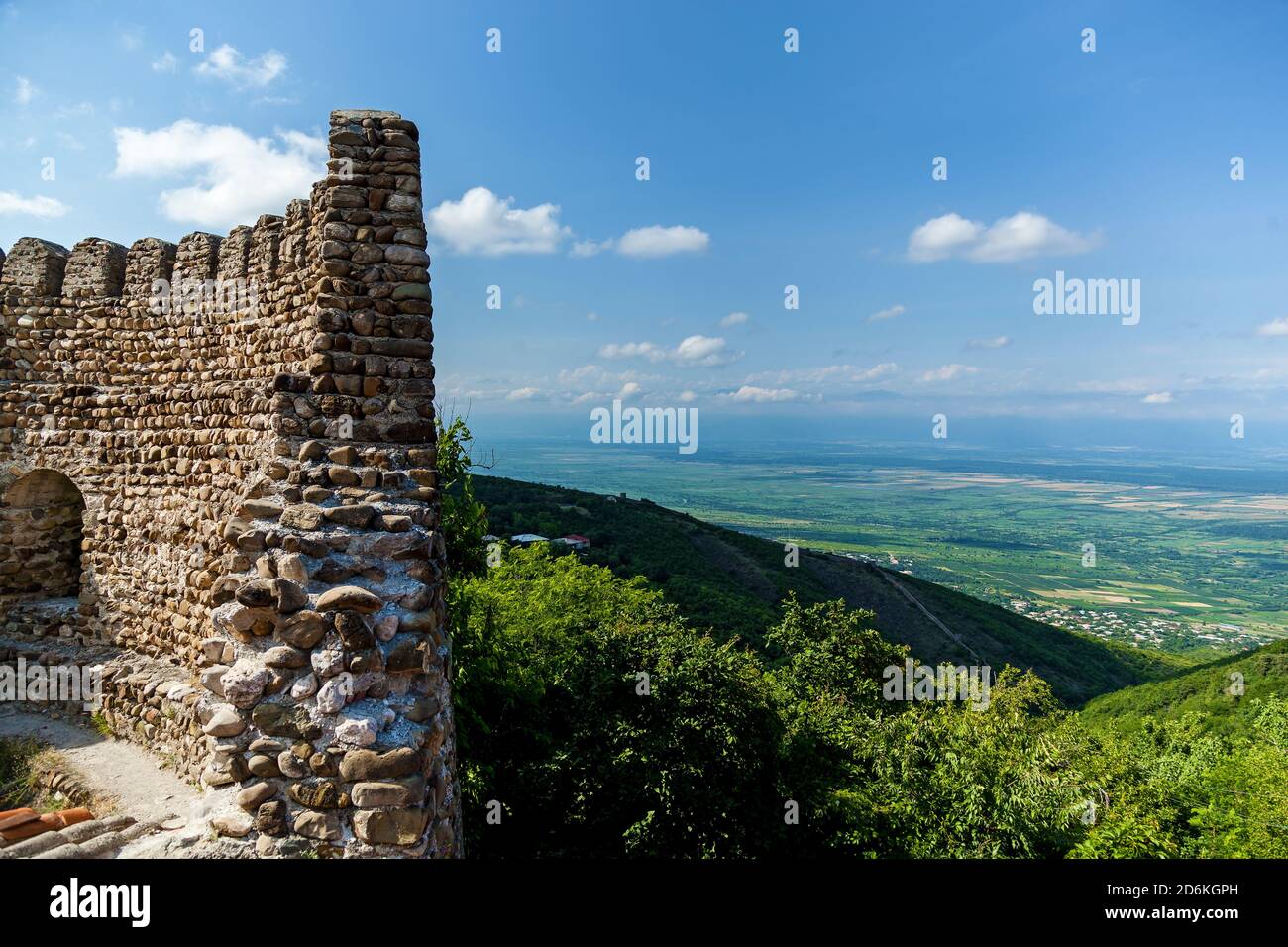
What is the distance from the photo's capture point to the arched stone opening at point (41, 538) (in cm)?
764

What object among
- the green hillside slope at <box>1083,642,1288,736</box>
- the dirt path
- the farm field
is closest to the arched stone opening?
the dirt path

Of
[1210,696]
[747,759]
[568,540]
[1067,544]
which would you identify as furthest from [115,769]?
[1067,544]

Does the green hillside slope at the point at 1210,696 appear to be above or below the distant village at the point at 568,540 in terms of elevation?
below

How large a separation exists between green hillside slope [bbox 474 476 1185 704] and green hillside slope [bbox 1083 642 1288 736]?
5.83m

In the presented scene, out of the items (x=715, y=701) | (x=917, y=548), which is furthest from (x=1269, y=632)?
(x=715, y=701)

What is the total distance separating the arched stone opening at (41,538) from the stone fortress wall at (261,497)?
2cm

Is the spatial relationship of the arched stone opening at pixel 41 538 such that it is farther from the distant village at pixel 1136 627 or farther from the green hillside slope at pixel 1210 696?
the distant village at pixel 1136 627

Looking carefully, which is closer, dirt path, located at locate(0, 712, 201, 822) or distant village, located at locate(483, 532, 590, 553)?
dirt path, located at locate(0, 712, 201, 822)

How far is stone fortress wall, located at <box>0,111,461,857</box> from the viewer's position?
3498 mm

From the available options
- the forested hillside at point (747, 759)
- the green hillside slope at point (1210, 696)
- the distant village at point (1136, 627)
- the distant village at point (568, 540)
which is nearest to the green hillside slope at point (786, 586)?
the distant village at point (568, 540)

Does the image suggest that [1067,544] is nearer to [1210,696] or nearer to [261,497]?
[1210,696]

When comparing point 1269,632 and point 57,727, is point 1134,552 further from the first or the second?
point 57,727

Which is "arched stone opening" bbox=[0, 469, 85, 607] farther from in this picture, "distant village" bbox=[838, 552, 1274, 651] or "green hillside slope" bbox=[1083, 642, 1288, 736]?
"distant village" bbox=[838, 552, 1274, 651]

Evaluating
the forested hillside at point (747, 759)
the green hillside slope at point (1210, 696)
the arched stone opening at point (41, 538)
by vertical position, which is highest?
the arched stone opening at point (41, 538)
